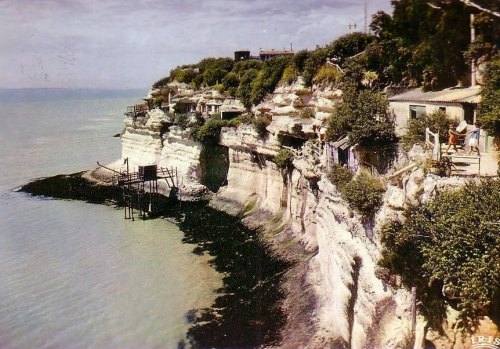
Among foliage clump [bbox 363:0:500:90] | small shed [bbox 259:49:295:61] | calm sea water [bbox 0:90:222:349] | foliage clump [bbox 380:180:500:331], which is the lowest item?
calm sea water [bbox 0:90:222:349]

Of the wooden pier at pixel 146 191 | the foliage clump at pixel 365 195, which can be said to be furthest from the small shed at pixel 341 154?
the wooden pier at pixel 146 191

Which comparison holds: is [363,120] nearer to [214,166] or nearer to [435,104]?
[435,104]

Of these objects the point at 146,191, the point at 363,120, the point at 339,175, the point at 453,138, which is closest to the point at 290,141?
the point at 363,120

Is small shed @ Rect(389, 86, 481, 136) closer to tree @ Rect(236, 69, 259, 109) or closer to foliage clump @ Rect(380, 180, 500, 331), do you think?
foliage clump @ Rect(380, 180, 500, 331)

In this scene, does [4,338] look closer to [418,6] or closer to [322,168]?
[322,168]

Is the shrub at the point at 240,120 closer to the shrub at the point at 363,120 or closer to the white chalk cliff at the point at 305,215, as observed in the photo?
the white chalk cliff at the point at 305,215

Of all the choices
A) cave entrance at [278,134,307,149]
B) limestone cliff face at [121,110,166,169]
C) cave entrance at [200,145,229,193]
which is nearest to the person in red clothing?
cave entrance at [278,134,307,149]
